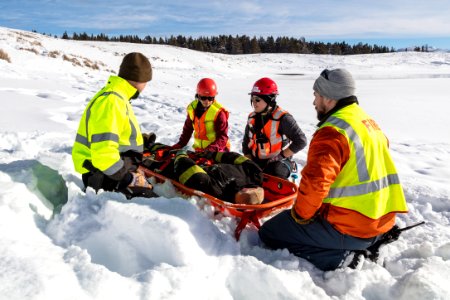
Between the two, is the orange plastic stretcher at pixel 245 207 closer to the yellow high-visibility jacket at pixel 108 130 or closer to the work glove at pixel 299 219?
the work glove at pixel 299 219

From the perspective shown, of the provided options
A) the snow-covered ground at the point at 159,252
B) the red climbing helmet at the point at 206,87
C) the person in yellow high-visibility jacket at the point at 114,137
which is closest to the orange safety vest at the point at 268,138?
the red climbing helmet at the point at 206,87

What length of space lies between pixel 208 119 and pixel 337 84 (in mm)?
2809

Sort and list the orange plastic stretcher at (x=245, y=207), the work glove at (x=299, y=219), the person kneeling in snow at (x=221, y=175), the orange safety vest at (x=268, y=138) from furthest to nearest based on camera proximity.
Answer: the orange safety vest at (x=268, y=138) < the person kneeling in snow at (x=221, y=175) < the orange plastic stretcher at (x=245, y=207) < the work glove at (x=299, y=219)

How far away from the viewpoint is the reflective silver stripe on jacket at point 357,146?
2572 millimetres

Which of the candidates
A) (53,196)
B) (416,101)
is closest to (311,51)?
(416,101)

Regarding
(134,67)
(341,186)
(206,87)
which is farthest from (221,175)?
(206,87)

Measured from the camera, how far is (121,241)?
2.62 meters

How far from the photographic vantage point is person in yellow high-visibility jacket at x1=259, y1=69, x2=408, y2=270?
259cm

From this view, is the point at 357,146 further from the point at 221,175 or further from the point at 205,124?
the point at 205,124

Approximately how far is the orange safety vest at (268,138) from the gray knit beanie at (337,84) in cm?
194

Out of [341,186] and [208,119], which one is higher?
[208,119]

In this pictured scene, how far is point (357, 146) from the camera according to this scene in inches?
102

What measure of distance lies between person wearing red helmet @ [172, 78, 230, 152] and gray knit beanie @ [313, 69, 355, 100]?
2.52 m

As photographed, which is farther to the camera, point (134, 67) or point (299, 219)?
point (134, 67)
